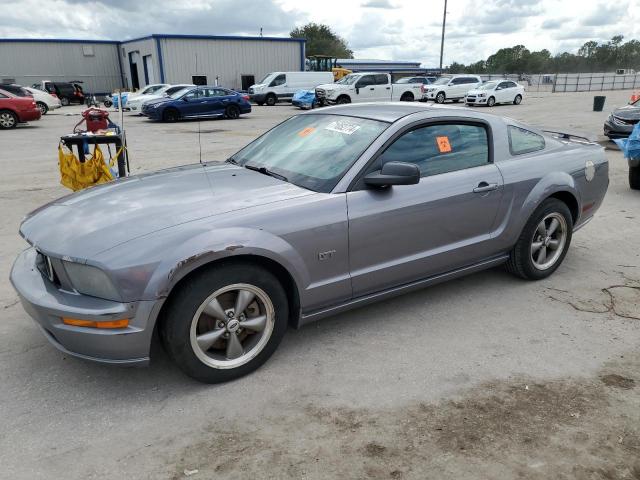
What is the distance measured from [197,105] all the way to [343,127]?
733 inches

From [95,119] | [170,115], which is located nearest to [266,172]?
[95,119]

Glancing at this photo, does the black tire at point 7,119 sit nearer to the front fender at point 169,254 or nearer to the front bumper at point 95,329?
the front bumper at point 95,329

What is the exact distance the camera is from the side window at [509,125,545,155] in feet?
13.8

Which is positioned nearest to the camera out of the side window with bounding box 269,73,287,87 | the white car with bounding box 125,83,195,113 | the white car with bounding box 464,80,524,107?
the white car with bounding box 125,83,195,113

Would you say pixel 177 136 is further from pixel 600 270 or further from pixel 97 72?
pixel 97 72

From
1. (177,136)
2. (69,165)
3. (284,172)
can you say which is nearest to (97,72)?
(177,136)

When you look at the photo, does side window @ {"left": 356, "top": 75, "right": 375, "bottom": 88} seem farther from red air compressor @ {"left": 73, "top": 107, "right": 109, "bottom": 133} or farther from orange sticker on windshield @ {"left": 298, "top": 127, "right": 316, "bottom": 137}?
orange sticker on windshield @ {"left": 298, "top": 127, "right": 316, "bottom": 137}

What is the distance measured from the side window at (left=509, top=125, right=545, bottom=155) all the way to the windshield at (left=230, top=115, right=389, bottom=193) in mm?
1285

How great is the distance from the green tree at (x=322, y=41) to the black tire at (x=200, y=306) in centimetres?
8291

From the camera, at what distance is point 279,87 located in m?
29.9

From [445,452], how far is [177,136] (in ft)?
47.9

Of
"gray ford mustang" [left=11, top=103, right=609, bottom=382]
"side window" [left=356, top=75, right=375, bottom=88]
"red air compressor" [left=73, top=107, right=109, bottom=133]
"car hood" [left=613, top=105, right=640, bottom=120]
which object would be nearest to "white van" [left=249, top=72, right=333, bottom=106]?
"side window" [left=356, top=75, right=375, bottom=88]

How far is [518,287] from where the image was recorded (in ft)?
14.4

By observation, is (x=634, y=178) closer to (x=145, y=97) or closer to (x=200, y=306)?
(x=200, y=306)
